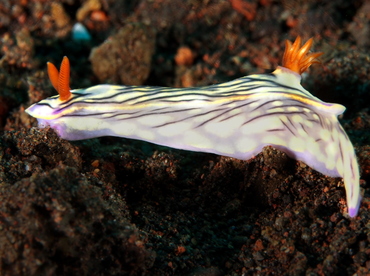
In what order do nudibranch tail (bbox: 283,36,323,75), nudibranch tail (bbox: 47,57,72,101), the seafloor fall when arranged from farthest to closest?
nudibranch tail (bbox: 283,36,323,75), nudibranch tail (bbox: 47,57,72,101), the seafloor

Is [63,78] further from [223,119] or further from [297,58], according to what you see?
[297,58]

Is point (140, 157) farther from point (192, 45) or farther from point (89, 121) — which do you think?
point (192, 45)

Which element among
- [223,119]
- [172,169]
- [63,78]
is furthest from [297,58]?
[63,78]

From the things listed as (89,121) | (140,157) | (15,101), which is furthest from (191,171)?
(15,101)

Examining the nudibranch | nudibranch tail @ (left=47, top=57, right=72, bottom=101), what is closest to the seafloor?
the nudibranch

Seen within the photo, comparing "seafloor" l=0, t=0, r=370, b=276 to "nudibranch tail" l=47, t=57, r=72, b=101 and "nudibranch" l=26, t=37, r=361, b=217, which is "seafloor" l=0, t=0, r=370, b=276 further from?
"nudibranch tail" l=47, t=57, r=72, b=101

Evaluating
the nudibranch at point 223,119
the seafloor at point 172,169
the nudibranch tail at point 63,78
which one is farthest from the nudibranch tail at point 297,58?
the nudibranch tail at point 63,78
